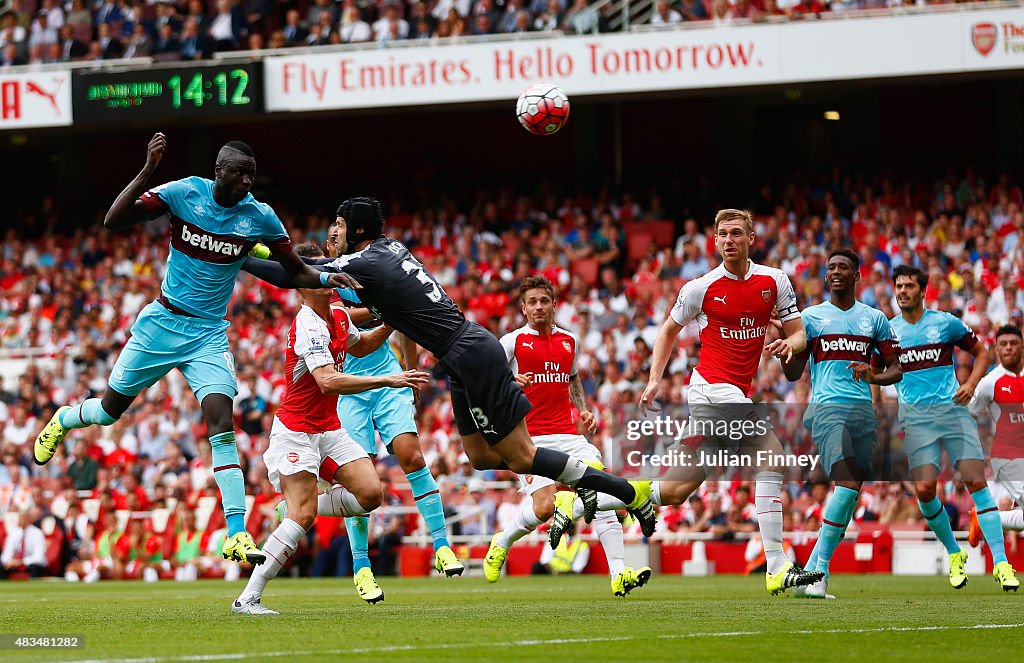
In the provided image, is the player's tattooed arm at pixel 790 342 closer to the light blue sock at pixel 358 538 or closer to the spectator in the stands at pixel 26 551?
the light blue sock at pixel 358 538

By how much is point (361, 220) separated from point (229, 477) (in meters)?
1.92

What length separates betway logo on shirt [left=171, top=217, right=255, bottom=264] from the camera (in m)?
10.4

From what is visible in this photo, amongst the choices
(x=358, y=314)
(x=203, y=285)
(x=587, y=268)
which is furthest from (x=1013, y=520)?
(x=587, y=268)

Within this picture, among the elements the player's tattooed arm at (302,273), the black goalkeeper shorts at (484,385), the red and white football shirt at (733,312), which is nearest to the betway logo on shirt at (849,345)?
the red and white football shirt at (733,312)

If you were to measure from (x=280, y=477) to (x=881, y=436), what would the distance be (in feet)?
29.5

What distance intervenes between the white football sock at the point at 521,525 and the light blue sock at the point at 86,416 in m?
3.47

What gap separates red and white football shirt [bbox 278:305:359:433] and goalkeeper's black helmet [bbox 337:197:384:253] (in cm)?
76

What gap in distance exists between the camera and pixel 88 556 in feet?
70.3

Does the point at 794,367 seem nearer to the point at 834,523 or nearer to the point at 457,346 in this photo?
the point at 834,523

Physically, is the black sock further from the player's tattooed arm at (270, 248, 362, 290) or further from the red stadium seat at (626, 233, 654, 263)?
the red stadium seat at (626, 233, 654, 263)

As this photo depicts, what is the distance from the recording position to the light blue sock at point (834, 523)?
38.1 feet

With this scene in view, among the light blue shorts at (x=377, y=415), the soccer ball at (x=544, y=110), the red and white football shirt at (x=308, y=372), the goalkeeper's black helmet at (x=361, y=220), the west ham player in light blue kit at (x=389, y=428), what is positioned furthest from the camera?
the soccer ball at (x=544, y=110)

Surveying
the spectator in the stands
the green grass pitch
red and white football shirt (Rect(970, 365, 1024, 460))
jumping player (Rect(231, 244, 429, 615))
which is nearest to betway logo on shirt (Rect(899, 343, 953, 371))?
red and white football shirt (Rect(970, 365, 1024, 460))

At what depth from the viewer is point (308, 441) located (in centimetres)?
1060
